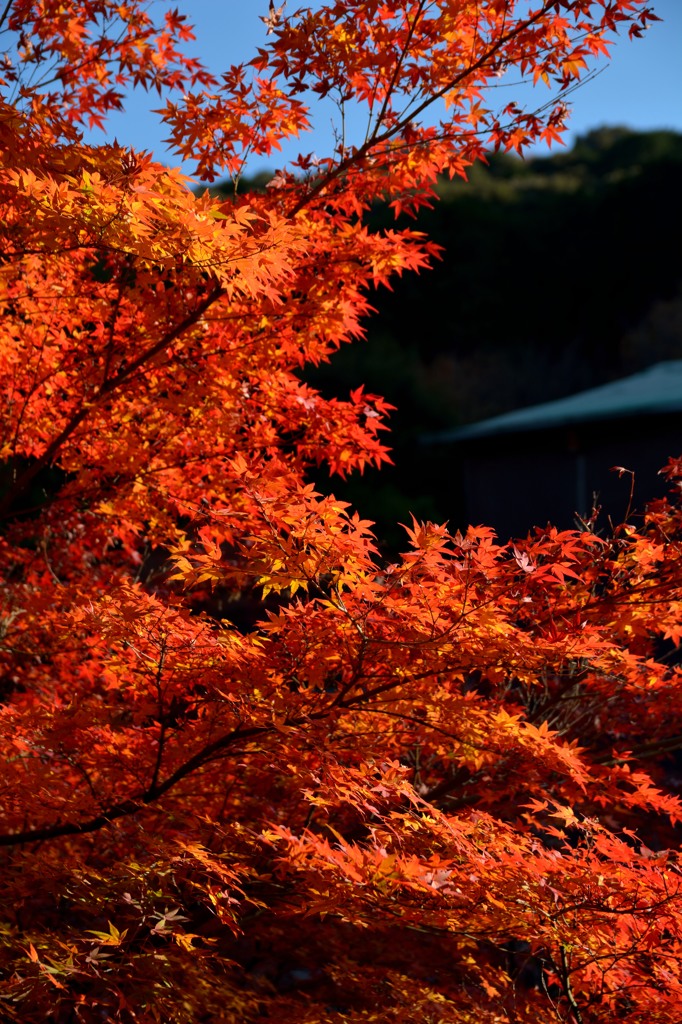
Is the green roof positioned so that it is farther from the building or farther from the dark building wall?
the dark building wall

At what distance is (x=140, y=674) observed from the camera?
345cm

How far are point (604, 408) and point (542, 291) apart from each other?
51.8 feet

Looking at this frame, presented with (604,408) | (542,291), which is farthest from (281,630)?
(542,291)

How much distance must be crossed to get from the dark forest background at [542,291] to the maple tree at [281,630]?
1733 centimetres

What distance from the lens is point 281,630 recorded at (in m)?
3.08

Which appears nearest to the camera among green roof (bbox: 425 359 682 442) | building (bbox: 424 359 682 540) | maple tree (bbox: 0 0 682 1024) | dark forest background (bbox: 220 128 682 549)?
maple tree (bbox: 0 0 682 1024)

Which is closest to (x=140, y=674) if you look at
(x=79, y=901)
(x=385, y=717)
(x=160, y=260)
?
(x=79, y=901)

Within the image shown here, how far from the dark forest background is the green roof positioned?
7447 millimetres

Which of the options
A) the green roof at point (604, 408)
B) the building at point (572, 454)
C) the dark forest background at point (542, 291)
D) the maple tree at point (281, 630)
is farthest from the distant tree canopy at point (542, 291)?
the maple tree at point (281, 630)

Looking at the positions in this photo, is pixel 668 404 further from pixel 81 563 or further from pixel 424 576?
pixel 424 576

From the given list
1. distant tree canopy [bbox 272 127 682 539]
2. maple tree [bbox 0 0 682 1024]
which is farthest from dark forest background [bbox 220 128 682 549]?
maple tree [bbox 0 0 682 1024]

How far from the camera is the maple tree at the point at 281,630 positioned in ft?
9.21

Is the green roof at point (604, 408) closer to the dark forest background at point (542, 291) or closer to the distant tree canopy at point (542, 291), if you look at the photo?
the dark forest background at point (542, 291)

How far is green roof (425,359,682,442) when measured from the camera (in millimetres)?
11570
